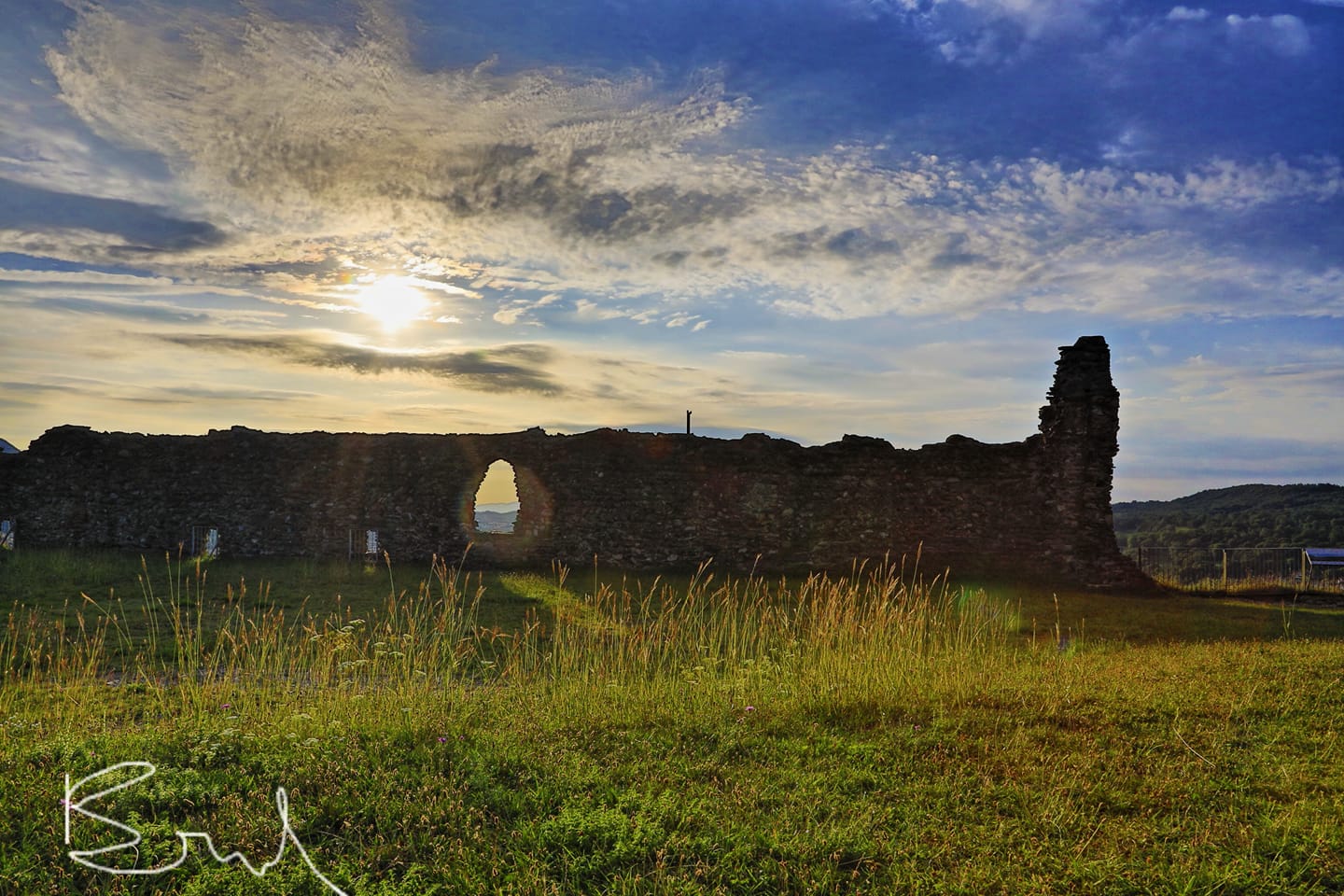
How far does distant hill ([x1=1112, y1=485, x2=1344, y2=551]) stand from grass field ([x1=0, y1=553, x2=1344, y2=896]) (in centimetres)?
2752

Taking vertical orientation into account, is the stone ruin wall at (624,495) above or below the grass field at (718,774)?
above

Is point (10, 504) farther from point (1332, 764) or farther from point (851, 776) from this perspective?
point (1332, 764)

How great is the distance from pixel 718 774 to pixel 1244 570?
21.2m

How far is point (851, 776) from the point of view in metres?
5.06

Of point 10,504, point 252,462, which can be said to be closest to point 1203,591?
point 252,462

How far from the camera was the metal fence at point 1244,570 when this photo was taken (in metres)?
18.4

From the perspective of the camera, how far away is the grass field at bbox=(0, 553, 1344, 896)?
13.3 feet
